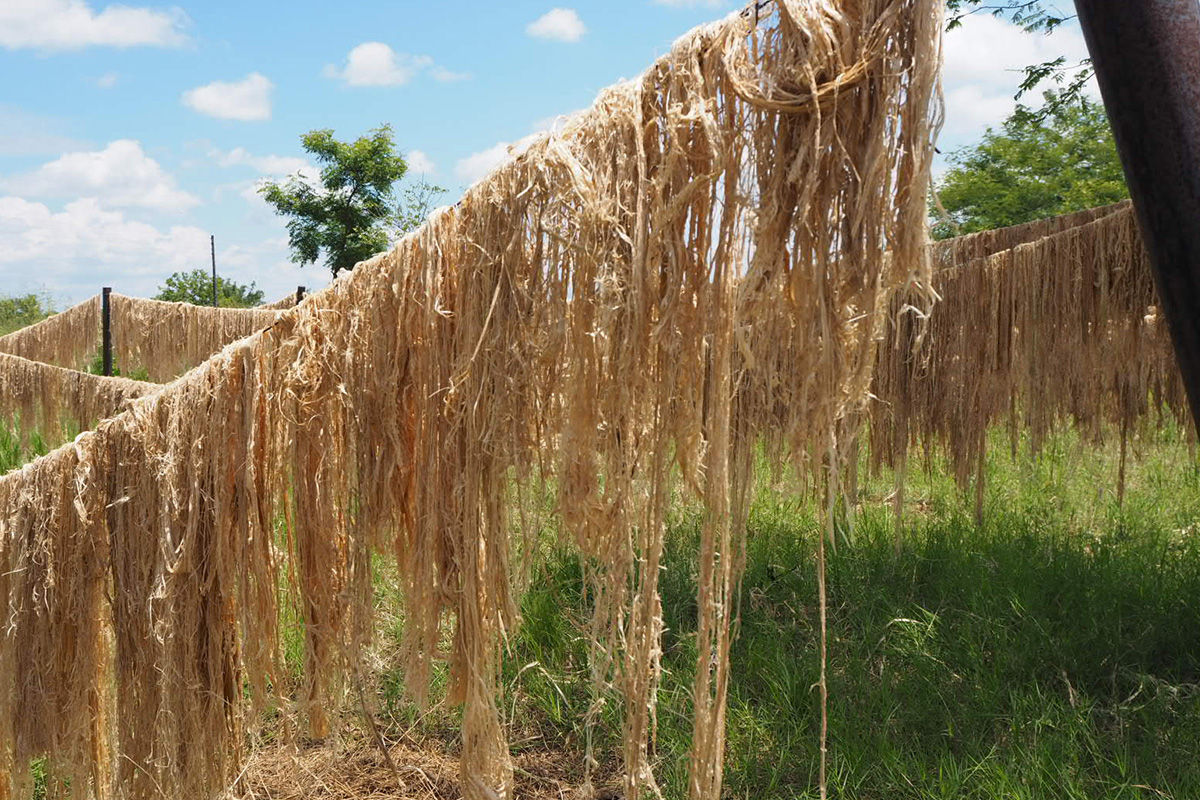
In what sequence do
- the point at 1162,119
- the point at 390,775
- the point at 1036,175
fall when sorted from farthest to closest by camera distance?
the point at 1036,175, the point at 390,775, the point at 1162,119

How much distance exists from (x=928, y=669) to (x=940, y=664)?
11cm

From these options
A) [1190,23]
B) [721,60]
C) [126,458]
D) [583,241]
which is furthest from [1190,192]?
[126,458]

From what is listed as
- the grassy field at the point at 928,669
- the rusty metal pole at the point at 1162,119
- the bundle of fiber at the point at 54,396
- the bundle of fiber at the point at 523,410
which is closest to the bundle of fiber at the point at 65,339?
the bundle of fiber at the point at 54,396

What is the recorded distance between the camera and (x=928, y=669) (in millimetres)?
3957

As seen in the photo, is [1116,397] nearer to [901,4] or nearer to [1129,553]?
[1129,553]

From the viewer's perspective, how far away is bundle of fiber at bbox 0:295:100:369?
7477 millimetres

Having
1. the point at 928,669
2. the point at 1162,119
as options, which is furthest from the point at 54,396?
the point at 1162,119

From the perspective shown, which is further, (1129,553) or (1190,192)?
(1129,553)

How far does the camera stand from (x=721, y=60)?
143 cm

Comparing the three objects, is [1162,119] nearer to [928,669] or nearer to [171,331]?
[928,669]

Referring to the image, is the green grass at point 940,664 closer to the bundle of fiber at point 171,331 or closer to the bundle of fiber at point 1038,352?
the bundle of fiber at point 1038,352

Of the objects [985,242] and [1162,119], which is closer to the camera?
[1162,119]

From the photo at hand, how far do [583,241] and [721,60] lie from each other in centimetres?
38

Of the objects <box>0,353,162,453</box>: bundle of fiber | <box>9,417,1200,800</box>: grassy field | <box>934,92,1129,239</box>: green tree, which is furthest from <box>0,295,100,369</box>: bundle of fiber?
<box>934,92,1129,239</box>: green tree
